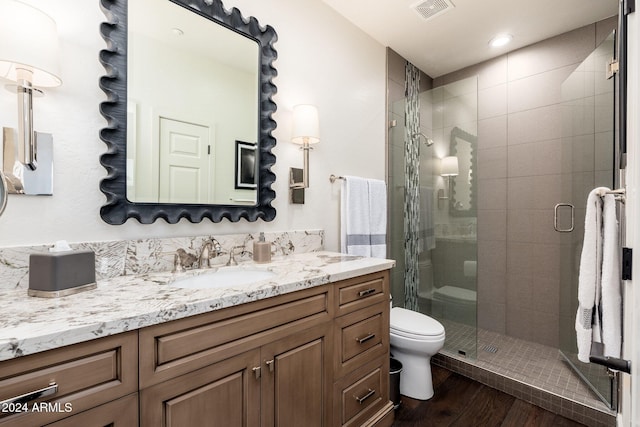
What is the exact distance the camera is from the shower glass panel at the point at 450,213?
2303 mm

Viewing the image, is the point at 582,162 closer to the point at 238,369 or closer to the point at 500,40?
the point at 500,40

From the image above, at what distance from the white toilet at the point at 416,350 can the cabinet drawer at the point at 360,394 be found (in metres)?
0.30

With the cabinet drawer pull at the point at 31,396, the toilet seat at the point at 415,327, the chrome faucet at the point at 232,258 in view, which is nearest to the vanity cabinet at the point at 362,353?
the toilet seat at the point at 415,327

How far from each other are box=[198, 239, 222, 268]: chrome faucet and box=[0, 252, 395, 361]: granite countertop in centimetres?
7

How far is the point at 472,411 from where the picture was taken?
1774mm

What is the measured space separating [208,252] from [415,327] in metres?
1.36

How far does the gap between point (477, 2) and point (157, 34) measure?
201cm

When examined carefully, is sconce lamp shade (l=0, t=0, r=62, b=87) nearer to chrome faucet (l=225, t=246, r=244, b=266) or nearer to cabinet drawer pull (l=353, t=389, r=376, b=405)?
chrome faucet (l=225, t=246, r=244, b=266)

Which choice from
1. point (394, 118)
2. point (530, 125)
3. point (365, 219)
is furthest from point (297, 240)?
point (530, 125)

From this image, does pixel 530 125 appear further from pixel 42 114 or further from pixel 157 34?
pixel 42 114

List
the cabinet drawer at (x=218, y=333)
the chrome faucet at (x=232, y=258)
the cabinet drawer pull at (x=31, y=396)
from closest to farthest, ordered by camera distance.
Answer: the cabinet drawer pull at (x=31, y=396) < the cabinet drawer at (x=218, y=333) < the chrome faucet at (x=232, y=258)

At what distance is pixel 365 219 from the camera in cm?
217

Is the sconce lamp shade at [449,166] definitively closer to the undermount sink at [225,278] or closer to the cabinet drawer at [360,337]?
the cabinet drawer at [360,337]

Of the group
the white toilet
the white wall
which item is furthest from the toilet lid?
the white wall
